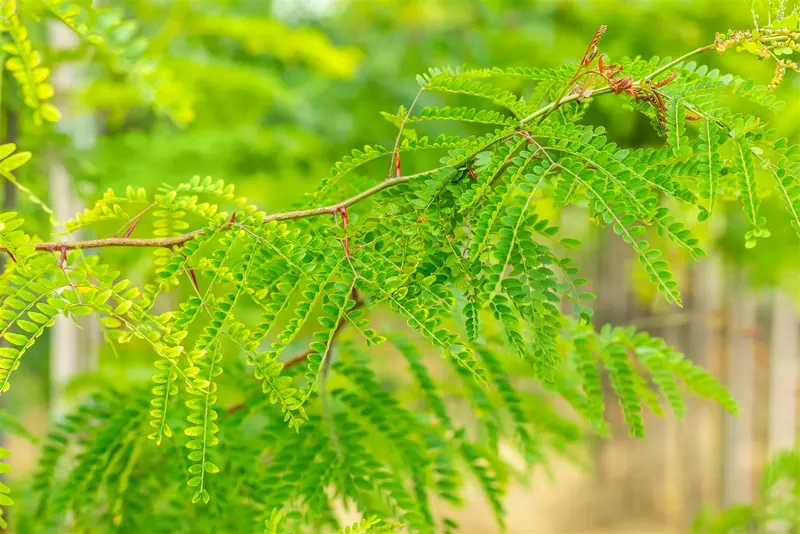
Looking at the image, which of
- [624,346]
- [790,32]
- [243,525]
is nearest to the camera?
[790,32]

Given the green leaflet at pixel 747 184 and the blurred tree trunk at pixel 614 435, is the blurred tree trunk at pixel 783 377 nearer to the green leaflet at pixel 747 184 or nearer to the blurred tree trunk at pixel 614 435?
the blurred tree trunk at pixel 614 435

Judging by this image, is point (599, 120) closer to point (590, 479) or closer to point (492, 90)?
point (492, 90)

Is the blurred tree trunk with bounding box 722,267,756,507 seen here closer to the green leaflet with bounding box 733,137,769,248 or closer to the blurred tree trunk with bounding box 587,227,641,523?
the blurred tree trunk with bounding box 587,227,641,523

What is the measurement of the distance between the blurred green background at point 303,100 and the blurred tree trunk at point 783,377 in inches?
1.6

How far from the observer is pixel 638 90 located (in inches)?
31.4

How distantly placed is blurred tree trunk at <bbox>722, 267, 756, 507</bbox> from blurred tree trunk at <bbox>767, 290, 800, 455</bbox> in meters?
0.17

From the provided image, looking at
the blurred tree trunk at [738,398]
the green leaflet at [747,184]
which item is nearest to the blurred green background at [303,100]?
the blurred tree trunk at [738,398]

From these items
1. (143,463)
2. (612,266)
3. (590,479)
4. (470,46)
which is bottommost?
(590,479)

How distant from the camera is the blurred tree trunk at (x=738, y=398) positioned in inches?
147

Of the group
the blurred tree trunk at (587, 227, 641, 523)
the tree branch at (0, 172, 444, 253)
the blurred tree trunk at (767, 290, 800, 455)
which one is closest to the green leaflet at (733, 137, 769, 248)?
the tree branch at (0, 172, 444, 253)

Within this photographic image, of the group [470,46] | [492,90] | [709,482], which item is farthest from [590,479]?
[492,90]

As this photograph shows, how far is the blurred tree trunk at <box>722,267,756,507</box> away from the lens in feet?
12.3

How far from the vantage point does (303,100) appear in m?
3.62

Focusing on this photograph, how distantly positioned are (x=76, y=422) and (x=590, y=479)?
4969mm
